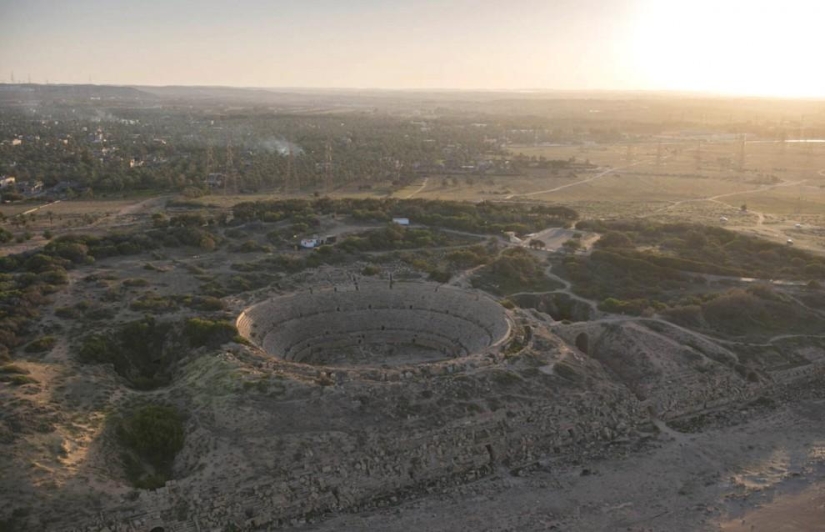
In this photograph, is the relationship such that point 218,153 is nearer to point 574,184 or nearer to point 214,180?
point 214,180

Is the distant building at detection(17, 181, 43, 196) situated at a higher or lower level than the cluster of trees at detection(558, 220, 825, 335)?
higher

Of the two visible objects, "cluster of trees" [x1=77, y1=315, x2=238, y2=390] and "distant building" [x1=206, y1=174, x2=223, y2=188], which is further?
"distant building" [x1=206, y1=174, x2=223, y2=188]

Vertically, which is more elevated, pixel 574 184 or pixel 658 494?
pixel 574 184

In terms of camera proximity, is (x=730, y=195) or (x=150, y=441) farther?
(x=730, y=195)

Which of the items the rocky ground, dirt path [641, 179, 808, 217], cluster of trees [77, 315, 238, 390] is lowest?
the rocky ground

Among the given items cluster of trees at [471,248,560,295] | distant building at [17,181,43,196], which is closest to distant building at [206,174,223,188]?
distant building at [17,181,43,196]

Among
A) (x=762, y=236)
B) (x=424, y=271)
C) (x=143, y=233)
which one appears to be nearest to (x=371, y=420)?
(x=424, y=271)

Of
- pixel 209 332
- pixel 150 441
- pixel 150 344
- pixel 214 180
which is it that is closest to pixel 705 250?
pixel 209 332

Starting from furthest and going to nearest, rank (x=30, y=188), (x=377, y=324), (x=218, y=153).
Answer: (x=218, y=153) < (x=30, y=188) < (x=377, y=324)

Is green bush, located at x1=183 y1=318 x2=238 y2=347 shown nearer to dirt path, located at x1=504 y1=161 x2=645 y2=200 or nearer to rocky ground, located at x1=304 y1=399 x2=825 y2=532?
rocky ground, located at x1=304 y1=399 x2=825 y2=532
